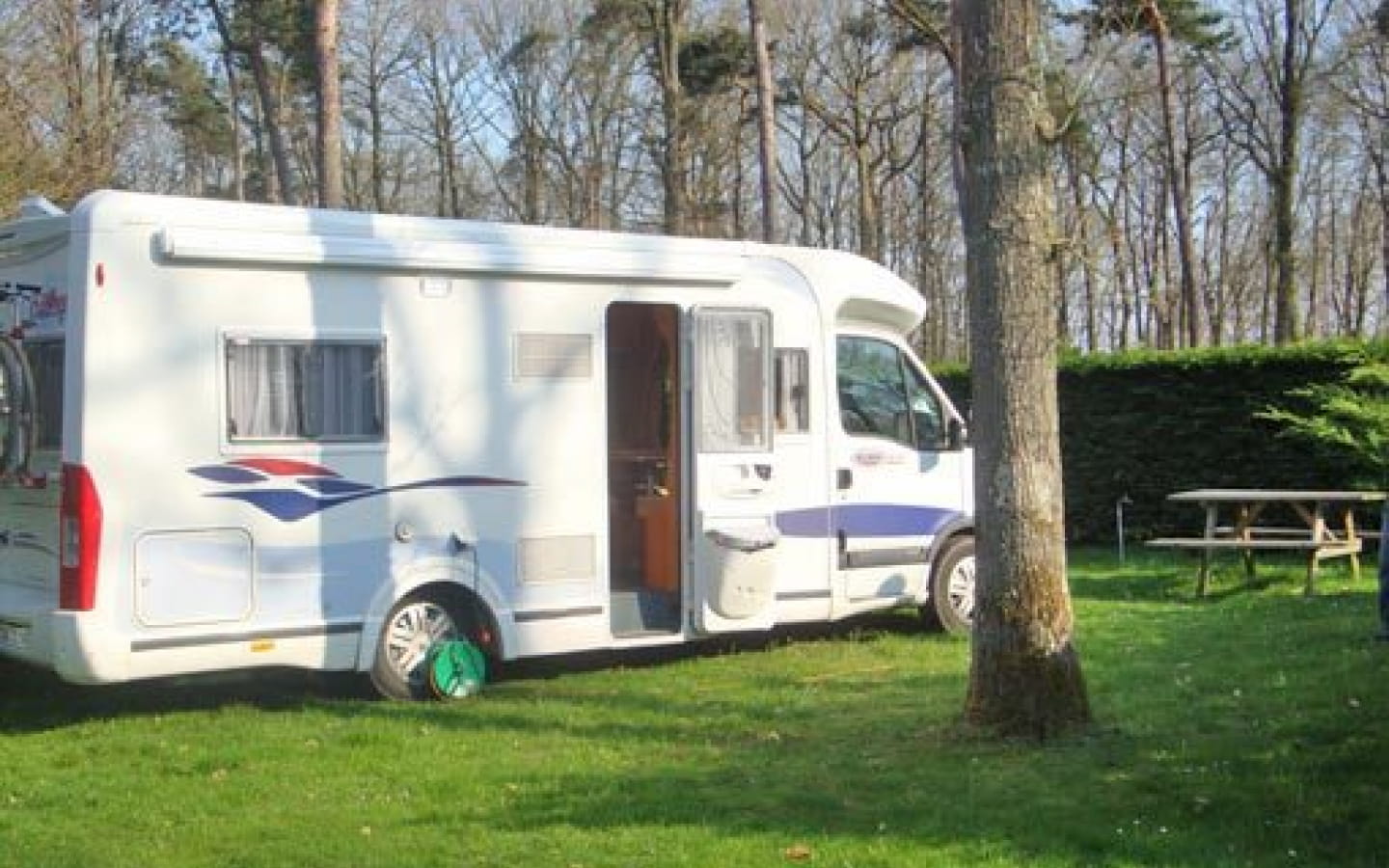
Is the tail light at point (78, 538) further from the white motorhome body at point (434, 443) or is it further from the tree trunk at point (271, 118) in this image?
the tree trunk at point (271, 118)

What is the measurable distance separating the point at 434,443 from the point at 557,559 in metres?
1.05

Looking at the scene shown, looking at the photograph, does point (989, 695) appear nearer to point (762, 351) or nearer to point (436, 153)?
point (762, 351)

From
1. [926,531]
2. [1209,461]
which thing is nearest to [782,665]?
[926,531]

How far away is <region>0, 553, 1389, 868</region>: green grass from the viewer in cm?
564

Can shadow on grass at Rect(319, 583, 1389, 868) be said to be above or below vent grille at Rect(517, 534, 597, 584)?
below

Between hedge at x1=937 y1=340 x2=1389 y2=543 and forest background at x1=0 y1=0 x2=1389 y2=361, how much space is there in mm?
9296

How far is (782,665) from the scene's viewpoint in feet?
32.7

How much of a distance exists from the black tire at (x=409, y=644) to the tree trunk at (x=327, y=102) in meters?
8.52

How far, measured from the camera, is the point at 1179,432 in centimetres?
1705

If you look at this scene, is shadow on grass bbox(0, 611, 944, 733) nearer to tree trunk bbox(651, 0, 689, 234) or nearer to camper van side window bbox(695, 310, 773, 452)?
camper van side window bbox(695, 310, 773, 452)

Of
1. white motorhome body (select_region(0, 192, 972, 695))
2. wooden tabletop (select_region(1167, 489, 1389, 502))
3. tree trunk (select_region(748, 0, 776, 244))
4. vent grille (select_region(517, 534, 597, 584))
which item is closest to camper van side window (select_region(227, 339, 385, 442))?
white motorhome body (select_region(0, 192, 972, 695))

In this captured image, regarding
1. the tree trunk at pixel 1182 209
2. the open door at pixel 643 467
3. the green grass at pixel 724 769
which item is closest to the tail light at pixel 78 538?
the green grass at pixel 724 769

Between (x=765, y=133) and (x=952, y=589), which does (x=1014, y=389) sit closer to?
(x=952, y=589)

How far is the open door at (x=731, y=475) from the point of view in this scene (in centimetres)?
989
